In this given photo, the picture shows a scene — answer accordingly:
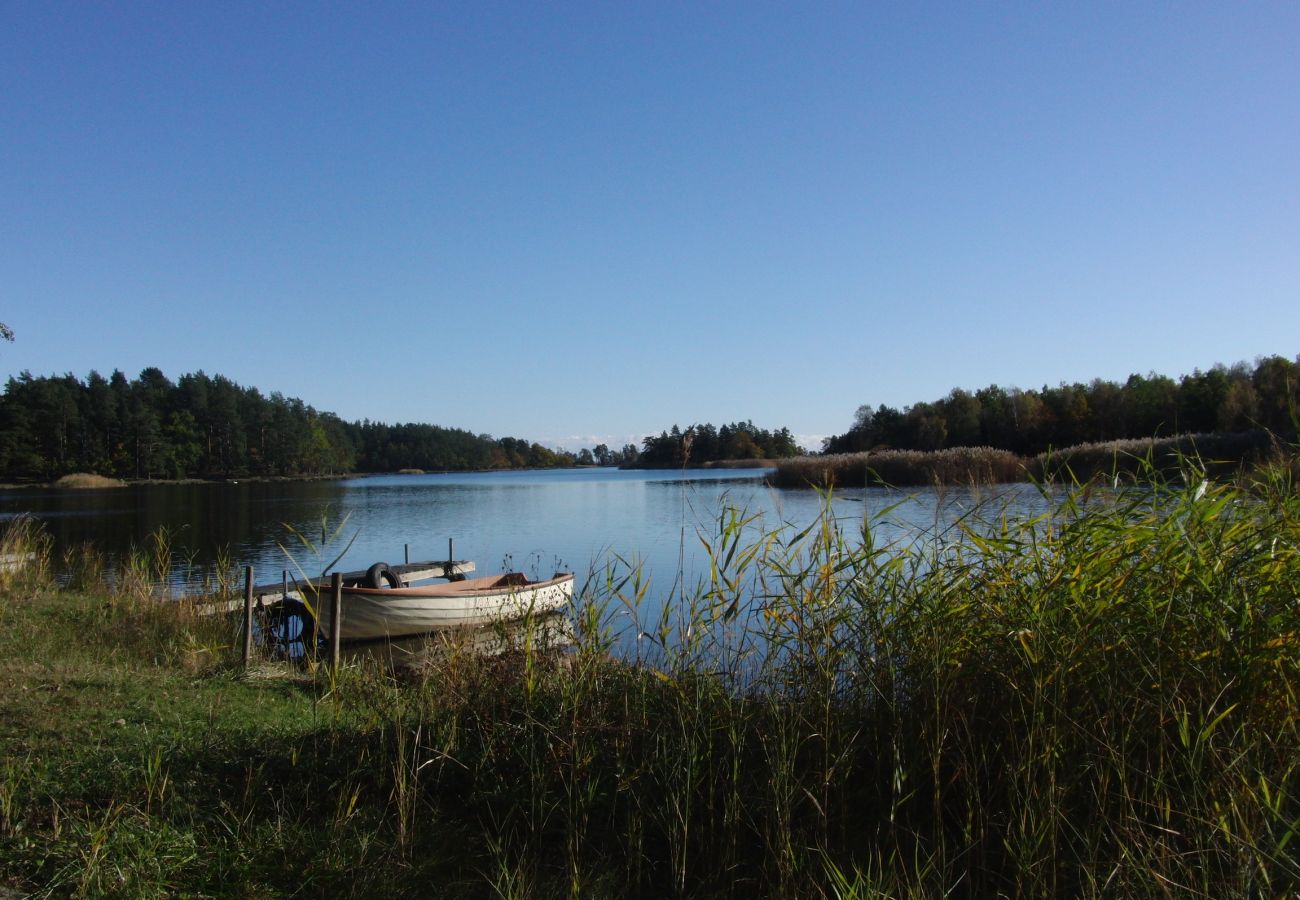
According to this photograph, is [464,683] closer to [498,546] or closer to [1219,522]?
[1219,522]

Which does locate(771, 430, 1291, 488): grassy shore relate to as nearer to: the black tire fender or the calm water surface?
the calm water surface

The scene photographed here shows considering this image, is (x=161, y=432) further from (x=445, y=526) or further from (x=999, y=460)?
(x=999, y=460)

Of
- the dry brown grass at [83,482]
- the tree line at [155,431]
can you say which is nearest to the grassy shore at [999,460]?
the dry brown grass at [83,482]

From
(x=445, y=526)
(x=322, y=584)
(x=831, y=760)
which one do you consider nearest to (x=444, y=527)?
(x=445, y=526)

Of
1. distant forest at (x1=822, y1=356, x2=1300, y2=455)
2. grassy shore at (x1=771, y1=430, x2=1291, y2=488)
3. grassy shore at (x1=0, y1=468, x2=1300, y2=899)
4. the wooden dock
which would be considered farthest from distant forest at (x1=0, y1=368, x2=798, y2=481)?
grassy shore at (x1=0, y1=468, x2=1300, y2=899)

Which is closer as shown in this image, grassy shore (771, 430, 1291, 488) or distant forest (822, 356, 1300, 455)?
grassy shore (771, 430, 1291, 488)

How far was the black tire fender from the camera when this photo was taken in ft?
47.7

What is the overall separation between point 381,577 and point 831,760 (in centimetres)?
1268

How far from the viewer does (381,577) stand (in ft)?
49.4

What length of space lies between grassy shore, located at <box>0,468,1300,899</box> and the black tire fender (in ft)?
31.2

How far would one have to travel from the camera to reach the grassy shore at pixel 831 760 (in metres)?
3.26

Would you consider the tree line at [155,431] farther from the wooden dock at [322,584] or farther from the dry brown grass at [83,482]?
the wooden dock at [322,584]

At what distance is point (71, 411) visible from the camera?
76.9 m

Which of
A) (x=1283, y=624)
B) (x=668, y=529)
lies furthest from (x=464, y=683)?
(x=668, y=529)
